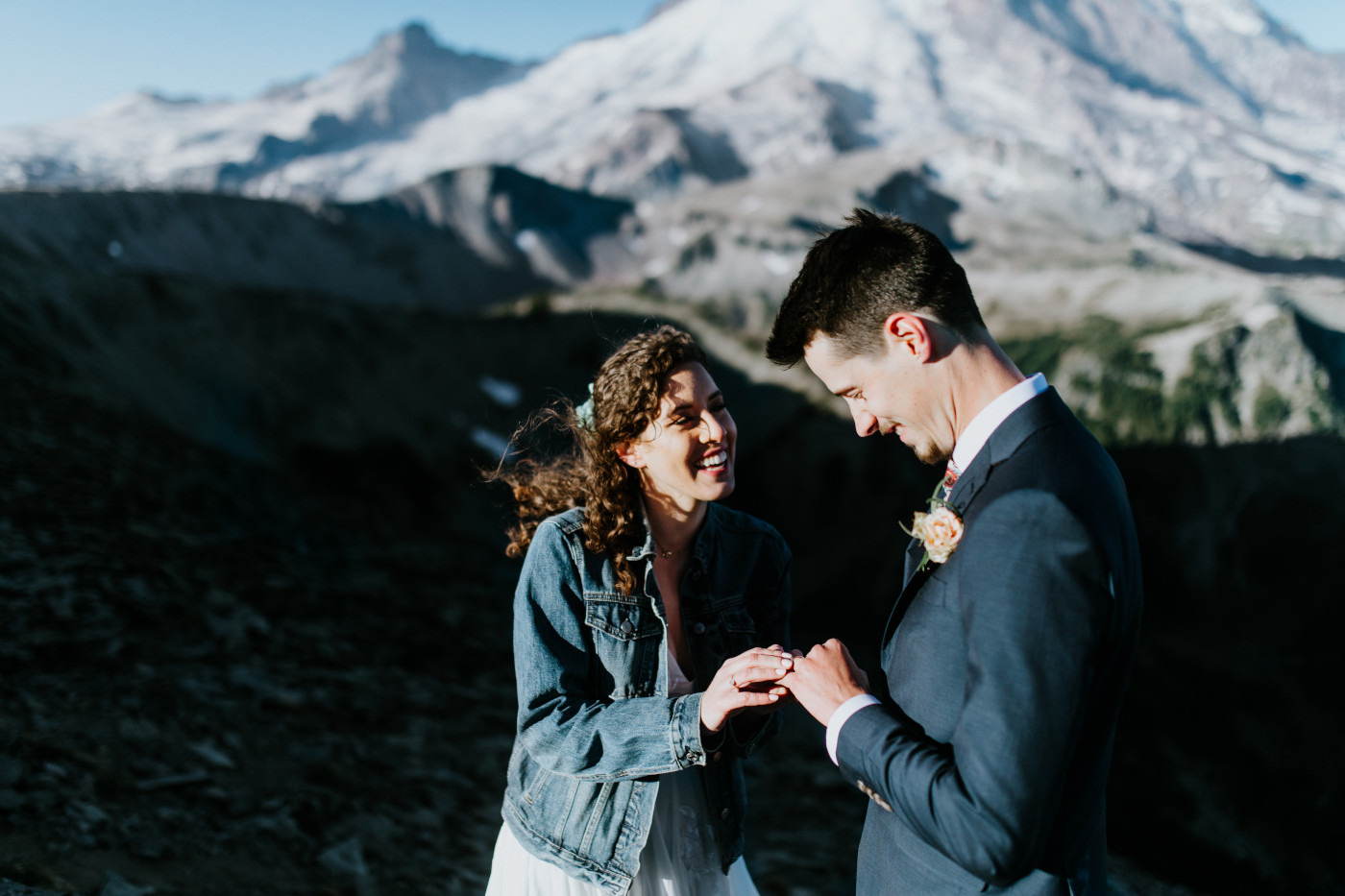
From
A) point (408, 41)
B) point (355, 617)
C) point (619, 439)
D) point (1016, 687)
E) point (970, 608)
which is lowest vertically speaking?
point (355, 617)

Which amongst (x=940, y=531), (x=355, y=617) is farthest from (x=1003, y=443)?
(x=355, y=617)

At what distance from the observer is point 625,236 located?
71938 millimetres

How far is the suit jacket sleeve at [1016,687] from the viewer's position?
5.45 feet

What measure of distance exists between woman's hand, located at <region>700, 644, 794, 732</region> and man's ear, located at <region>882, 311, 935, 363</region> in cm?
87

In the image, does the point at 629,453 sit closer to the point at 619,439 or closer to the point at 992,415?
the point at 619,439

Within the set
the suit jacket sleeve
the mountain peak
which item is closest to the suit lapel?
the suit jacket sleeve

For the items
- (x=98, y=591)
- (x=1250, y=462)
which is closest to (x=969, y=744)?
(x=98, y=591)

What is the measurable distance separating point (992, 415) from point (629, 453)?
4.37ft

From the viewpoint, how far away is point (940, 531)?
2.01m

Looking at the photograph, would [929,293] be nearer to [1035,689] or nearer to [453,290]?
[1035,689]

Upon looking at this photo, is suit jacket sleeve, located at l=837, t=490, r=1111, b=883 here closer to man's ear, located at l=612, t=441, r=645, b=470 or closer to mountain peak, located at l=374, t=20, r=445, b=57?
man's ear, located at l=612, t=441, r=645, b=470

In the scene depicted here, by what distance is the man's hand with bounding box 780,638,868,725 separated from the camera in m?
2.08

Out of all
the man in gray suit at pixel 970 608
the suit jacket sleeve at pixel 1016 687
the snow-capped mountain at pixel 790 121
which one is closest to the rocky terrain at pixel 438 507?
the man in gray suit at pixel 970 608

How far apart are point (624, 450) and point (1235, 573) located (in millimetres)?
23279
